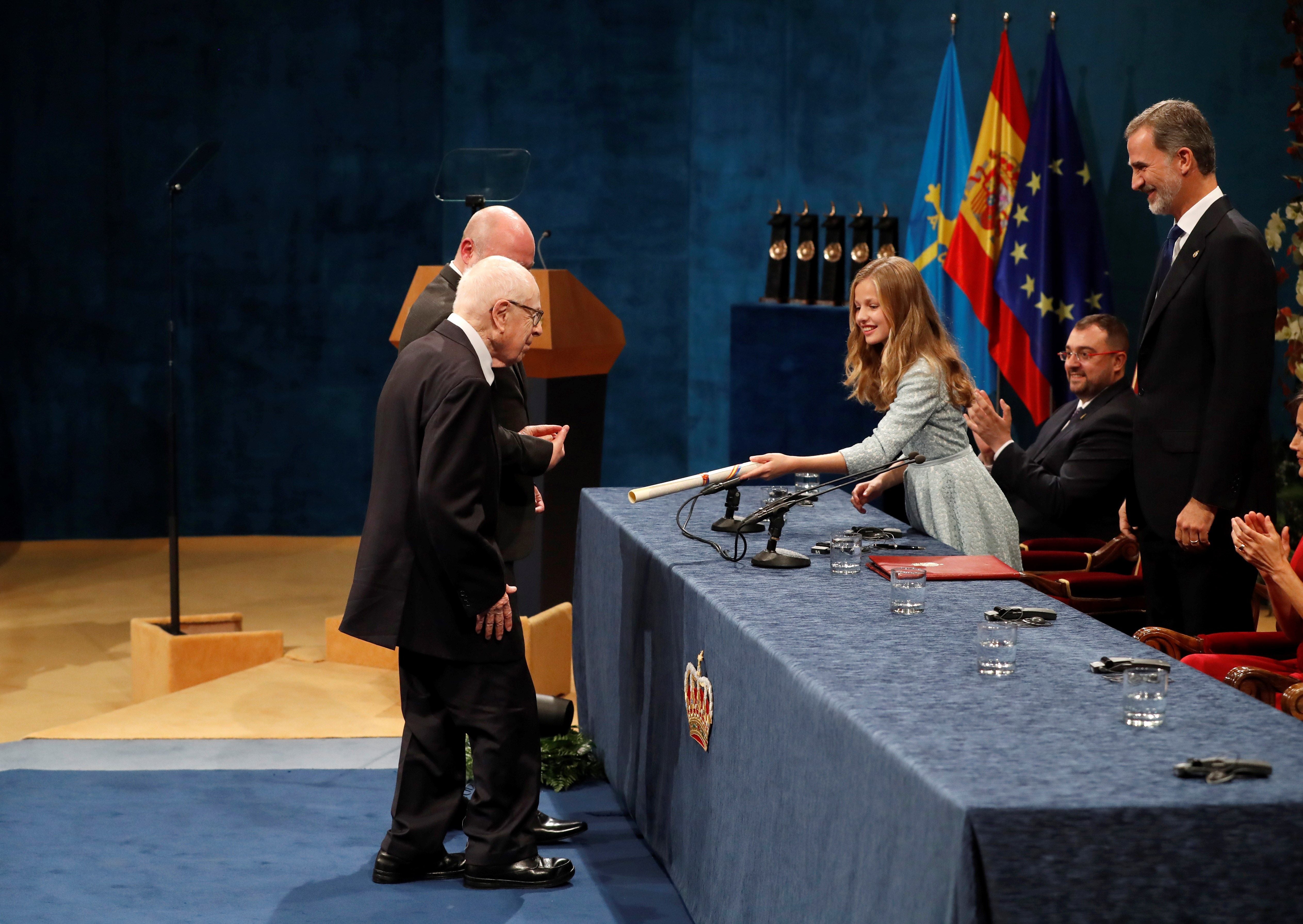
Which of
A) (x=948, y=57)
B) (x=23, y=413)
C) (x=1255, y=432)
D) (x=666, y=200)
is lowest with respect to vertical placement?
(x=23, y=413)

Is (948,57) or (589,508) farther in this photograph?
(948,57)

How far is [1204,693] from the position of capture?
2135 mm

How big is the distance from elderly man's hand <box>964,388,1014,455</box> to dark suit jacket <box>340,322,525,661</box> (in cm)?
163

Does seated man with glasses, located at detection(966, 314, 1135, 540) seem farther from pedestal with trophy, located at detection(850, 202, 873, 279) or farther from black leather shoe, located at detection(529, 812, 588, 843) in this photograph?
black leather shoe, located at detection(529, 812, 588, 843)

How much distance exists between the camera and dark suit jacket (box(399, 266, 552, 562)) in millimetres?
Result: 3516

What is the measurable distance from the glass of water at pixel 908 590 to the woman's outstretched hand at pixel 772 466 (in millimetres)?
664

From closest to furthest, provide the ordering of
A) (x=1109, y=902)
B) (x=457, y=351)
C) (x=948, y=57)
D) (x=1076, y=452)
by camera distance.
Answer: (x=1109, y=902)
(x=457, y=351)
(x=1076, y=452)
(x=948, y=57)

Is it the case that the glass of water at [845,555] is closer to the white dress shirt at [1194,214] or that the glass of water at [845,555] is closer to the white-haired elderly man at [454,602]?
the white-haired elderly man at [454,602]

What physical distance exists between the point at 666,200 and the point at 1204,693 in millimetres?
6568

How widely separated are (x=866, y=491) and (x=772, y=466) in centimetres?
48

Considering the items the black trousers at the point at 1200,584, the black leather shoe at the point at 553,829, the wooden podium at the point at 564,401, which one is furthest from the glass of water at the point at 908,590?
the wooden podium at the point at 564,401

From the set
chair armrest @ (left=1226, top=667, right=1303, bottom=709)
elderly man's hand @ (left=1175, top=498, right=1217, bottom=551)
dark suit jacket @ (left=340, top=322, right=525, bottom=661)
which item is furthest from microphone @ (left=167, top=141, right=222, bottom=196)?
chair armrest @ (left=1226, top=667, right=1303, bottom=709)

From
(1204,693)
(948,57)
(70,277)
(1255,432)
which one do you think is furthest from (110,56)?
(1204,693)

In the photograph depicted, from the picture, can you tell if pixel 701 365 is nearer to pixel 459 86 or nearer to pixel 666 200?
pixel 666 200
